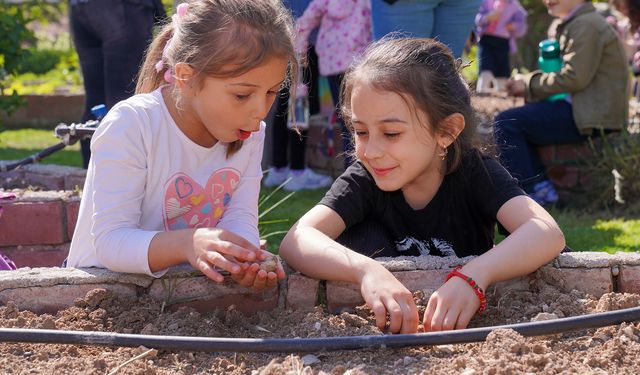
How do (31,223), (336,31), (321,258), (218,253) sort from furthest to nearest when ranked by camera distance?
(336,31) → (31,223) → (321,258) → (218,253)

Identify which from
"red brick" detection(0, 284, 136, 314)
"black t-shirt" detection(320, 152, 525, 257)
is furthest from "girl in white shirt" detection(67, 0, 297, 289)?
"black t-shirt" detection(320, 152, 525, 257)

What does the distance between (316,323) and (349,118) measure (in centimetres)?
76

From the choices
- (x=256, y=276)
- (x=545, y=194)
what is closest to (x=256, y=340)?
(x=256, y=276)

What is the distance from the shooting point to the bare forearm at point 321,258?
2479 millimetres

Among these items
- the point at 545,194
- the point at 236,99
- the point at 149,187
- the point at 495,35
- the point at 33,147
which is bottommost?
the point at 33,147

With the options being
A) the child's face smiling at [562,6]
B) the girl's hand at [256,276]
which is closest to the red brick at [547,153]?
the child's face smiling at [562,6]

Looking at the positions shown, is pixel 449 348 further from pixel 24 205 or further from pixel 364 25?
pixel 364 25

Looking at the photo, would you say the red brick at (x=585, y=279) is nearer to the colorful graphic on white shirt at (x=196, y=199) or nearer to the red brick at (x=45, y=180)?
the colorful graphic on white shirt at (x=196, y=199)

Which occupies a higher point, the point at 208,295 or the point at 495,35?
the point at 495,35

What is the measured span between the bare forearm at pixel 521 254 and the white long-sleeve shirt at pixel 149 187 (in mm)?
675

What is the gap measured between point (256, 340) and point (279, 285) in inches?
18.7

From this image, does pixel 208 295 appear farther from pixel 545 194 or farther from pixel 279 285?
pixel 545 194

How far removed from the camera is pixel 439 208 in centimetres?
289

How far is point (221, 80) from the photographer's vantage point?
8.38 feet
